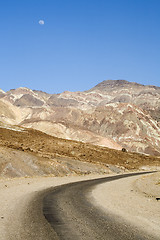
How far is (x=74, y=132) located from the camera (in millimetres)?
155750

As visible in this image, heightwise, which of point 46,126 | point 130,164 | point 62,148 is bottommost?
point 130,164

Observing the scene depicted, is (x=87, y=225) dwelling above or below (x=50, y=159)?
below

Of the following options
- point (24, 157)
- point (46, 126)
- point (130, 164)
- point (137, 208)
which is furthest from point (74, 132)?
point (137, 208)

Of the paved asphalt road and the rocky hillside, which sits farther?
the rocky hillside

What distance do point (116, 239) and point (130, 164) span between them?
234 feet

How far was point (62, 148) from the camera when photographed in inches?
2692

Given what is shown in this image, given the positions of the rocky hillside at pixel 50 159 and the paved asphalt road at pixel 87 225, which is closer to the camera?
the paved asphalt road at pixel 87 225

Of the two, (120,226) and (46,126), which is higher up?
(46,126)

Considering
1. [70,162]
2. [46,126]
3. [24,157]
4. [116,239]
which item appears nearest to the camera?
[116,239]

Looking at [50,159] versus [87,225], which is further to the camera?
[50,159]

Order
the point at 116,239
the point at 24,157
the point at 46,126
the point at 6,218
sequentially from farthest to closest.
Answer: the point at 46,126
the point at 24,157
the point at 6,218
the point at 116,239

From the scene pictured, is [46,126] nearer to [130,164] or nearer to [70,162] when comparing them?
[130,164]

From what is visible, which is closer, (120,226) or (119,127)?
(120,226)

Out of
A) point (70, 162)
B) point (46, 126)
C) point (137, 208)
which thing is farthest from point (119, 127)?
point (137, 208)
